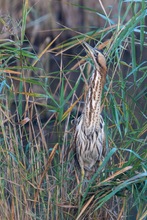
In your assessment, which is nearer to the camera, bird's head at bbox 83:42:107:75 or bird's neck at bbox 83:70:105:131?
bird's head at bbox 83:42:107:75

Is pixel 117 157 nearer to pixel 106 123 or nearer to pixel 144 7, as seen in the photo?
pixel 106 123

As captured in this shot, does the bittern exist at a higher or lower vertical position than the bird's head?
lower

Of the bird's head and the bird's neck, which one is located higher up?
the bird's head

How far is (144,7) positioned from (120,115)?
1.63 feet

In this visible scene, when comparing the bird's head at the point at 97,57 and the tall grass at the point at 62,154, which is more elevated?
the bird's head at the point at 97,57

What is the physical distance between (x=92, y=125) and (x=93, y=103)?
0.40 ft

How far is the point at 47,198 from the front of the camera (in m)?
2.75

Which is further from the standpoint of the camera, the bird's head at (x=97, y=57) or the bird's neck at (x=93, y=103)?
the bird's neck at (x=93, y=103)

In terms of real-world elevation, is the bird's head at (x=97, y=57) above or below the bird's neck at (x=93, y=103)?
above

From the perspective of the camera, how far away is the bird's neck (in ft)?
8.73

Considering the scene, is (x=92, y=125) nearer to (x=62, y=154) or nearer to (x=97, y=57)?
(x=62, y=154)

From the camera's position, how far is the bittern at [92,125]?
2613 millimetres

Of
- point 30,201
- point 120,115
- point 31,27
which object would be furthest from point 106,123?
point 31,27

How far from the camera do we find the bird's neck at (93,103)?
2.66m
